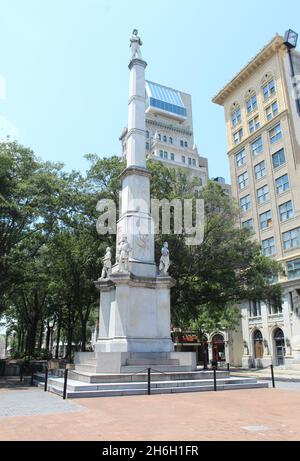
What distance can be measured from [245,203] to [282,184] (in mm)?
7110

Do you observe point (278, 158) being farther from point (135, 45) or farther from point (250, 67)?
point (135, 45)

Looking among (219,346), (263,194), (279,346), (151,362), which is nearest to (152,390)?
(151,362)

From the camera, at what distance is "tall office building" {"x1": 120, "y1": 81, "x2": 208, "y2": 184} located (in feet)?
267

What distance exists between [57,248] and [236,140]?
3777 centimetres

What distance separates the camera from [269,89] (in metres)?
50.7

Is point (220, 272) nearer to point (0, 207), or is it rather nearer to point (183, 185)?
point (183, 185)

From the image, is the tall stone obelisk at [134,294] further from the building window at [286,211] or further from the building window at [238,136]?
the building window at [238,136]

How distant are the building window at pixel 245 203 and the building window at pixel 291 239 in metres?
8.16

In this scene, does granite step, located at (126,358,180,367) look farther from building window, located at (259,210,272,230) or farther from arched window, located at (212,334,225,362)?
arched window, located at (212,334,225,362)

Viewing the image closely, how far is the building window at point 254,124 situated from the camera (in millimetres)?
52456

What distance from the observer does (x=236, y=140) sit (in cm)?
5681

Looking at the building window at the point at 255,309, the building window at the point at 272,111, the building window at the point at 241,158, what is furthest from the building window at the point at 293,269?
the building window at the point at 272,111

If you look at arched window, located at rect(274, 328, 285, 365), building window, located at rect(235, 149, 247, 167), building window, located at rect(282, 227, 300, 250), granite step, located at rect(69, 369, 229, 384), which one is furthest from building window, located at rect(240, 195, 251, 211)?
granite step, located at rect(69, 369, 229, 384)
